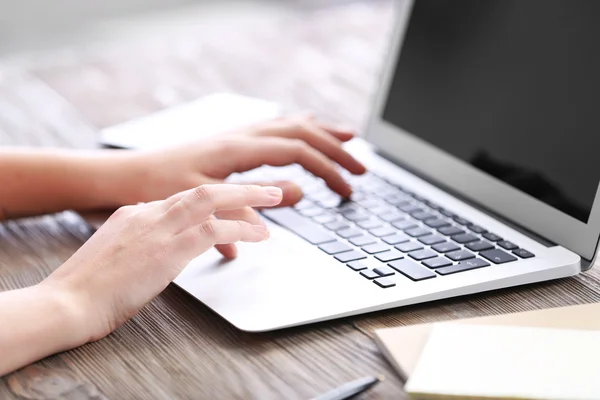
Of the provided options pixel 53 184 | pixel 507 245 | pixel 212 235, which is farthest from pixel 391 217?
pixel 53 184

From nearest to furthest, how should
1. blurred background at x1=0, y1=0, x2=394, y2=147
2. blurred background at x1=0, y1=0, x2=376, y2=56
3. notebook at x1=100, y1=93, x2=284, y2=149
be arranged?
notebook at x1=100, y1=93, x2=284, y2=149
blurred background at x1=0, y1=0, x2=394, y2=147
blurred background at x1=0, y1=0, x2=376, y2=56

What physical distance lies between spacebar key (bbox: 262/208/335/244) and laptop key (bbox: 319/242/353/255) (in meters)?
0.01

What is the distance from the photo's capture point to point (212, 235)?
28.9 inches

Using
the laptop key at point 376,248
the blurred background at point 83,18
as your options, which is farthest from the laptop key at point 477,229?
the blurred background at point 83,18

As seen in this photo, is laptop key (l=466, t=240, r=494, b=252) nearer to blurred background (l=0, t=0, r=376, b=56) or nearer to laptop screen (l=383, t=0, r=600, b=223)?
laptop screen (l=383, t=0, r=600, b=223)

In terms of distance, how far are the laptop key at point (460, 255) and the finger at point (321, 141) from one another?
0.73 feet

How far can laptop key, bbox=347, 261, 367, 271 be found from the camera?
2.54ft

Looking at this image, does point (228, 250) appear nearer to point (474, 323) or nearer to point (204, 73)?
point (474, 323)

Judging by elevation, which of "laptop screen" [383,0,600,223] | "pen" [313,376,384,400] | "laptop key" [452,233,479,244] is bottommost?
"pen" [313,376,384,400]

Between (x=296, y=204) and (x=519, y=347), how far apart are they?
1.17ft

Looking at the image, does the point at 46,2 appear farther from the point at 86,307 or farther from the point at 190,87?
the point at 86,307

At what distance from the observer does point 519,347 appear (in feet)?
2.11

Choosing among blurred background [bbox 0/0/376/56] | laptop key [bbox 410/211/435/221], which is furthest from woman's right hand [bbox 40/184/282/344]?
blurred background [bbox 0/0/376/56]

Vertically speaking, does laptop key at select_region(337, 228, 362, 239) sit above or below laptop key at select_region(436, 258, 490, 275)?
below
